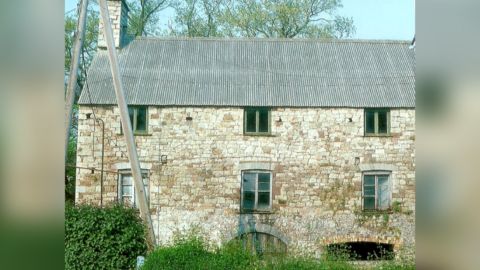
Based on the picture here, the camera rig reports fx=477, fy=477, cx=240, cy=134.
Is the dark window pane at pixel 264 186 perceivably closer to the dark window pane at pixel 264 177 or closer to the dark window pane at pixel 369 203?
the dark window pane at pixel 264 177

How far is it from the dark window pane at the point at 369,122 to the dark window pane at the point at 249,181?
4.89 feet

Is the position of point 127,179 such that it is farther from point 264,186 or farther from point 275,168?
point 275,168

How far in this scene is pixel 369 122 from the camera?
5.82 metres

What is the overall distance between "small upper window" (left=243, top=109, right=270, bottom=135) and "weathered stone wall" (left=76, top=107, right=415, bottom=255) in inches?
2.6

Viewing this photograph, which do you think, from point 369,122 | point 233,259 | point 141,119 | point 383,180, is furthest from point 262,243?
point 141,119

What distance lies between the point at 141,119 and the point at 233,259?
2.11 meters

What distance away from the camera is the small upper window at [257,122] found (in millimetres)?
5914

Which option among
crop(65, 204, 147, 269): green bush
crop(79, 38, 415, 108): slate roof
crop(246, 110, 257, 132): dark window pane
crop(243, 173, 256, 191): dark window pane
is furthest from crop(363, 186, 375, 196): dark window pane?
crop(65, 204, 147, 269): green bush

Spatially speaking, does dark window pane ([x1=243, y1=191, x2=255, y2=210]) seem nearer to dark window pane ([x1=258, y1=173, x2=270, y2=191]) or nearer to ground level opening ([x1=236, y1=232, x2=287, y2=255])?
dark window pane ([x1=258, y1=173, x2=270, y2=191])

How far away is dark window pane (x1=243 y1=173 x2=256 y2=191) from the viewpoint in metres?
5.82

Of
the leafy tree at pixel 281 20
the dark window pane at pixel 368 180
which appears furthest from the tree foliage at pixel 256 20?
the dark window pane at pixel 368 180
